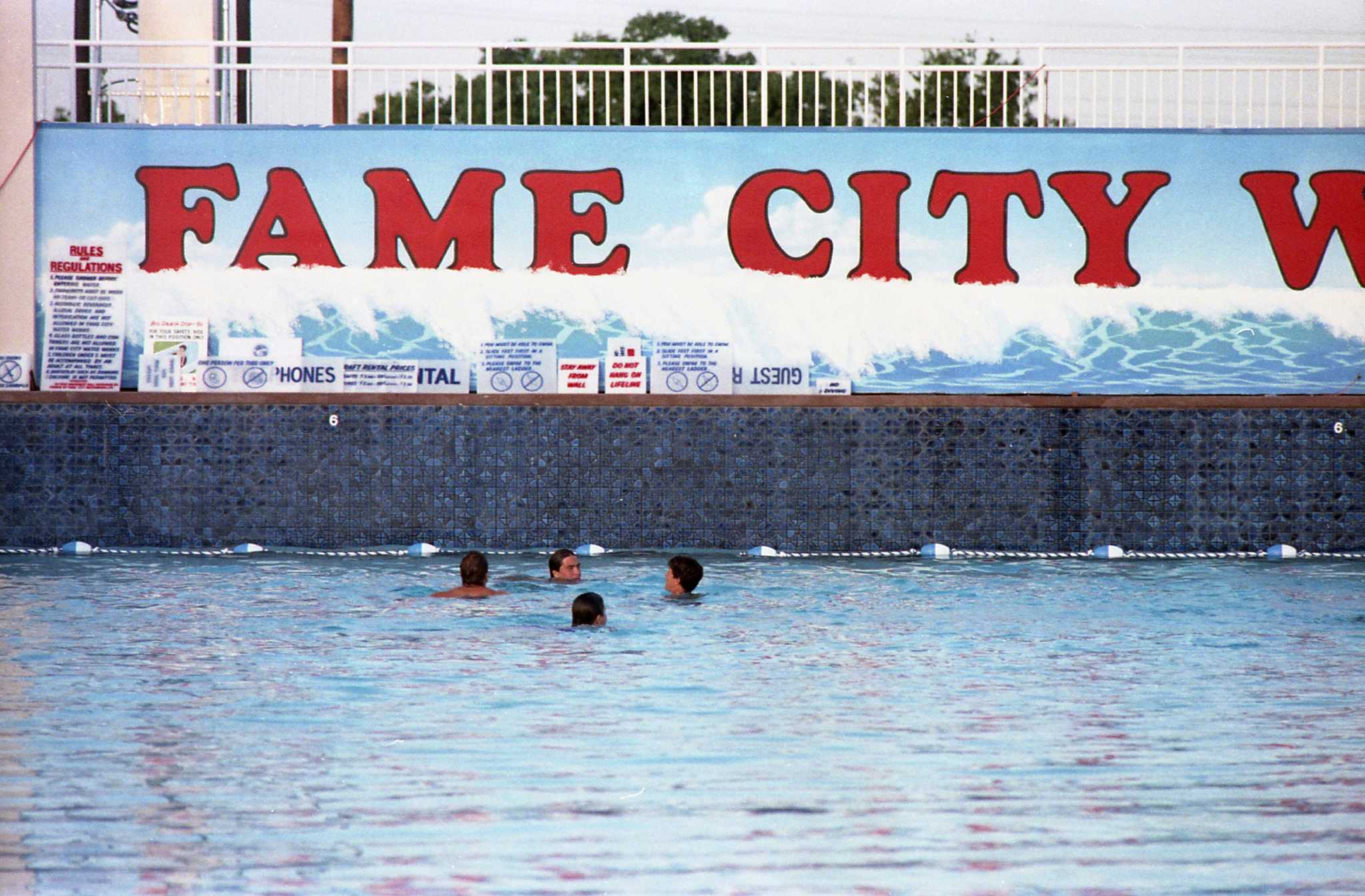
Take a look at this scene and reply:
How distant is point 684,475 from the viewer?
14062 mm

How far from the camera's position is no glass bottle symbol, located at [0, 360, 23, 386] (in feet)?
47.5

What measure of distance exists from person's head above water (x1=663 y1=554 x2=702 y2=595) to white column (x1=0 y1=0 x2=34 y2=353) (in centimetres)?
687

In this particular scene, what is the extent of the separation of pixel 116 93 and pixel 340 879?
39.2 ft

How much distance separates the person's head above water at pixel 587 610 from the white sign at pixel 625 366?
4.65 meters

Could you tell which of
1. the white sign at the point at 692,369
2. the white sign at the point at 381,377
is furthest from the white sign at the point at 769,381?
the white sign at the point at 381,377

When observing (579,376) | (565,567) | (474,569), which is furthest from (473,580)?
(579,376)

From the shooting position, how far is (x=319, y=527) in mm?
14070

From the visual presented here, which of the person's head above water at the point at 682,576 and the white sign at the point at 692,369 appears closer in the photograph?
the person's head above water at the point at 682,576

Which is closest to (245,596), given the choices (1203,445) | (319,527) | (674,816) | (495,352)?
(319,527)

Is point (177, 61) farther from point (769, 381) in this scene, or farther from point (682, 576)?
point (682, 576)

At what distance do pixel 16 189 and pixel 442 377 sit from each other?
4206 millimetres

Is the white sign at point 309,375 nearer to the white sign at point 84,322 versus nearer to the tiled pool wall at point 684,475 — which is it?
the tiled pool wall at point 684,475

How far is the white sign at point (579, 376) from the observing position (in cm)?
1462

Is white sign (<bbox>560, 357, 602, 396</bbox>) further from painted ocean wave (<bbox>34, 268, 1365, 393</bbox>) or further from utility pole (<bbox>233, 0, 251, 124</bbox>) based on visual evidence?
utility pole (<bbox>233, 0, 251, 124</bbox>)
